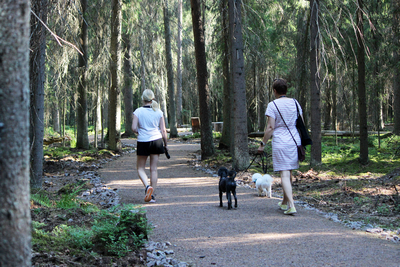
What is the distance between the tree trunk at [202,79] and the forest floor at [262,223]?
3270 millimetres

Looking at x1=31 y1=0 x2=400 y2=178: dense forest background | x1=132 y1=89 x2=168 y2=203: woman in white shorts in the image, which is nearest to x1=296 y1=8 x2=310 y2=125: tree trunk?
x1=31 y1=0 x2=400 y2=178: dense forest background

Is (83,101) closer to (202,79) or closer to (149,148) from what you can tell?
(202,79)

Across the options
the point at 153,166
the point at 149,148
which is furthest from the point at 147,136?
the point at 153,166

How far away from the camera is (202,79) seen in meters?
13.1

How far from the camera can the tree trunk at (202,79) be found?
13.0m

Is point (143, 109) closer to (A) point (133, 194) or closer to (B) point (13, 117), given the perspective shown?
(A) point (133, 194)

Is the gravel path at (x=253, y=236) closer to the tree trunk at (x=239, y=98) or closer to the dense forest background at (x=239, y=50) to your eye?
the tree trunk at (x=239, y=98)

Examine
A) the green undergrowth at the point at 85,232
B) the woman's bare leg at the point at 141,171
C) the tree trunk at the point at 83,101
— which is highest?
the tree trunk at the point at 83,101

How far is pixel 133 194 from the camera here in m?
7.95

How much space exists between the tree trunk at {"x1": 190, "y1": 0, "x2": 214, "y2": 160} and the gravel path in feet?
17.2

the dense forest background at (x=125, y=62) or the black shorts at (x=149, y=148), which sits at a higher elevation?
the dense forest background at (x=125, y=62)

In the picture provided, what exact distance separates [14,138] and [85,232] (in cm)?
275

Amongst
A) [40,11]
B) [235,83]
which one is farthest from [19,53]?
[235,83]

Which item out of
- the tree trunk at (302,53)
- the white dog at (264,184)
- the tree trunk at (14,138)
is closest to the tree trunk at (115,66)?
the tree trunk at (302,53)
